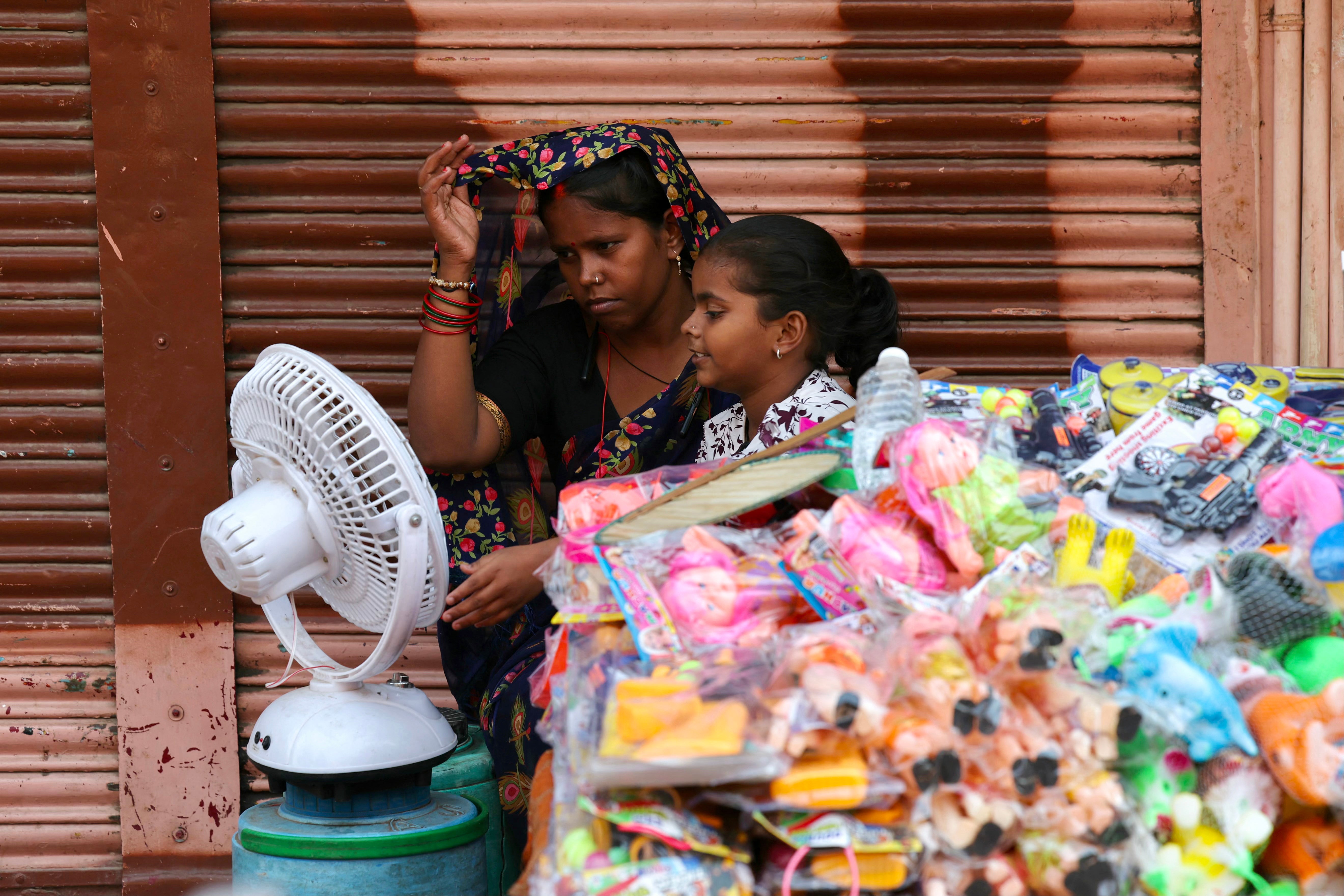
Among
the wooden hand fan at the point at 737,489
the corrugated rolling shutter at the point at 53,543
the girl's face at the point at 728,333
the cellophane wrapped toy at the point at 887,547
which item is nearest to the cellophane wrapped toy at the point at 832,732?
the cellophane wrapped toy at the point at 887,547

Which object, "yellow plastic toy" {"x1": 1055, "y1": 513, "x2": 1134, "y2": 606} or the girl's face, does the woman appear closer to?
the girl's face

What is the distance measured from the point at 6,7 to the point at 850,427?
253cm

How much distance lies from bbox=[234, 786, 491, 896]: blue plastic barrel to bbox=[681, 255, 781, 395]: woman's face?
973 mm

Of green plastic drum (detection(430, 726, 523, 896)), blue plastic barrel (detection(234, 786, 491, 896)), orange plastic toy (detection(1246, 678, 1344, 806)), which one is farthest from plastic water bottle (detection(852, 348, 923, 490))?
green plastic drum (detection(430, 726, 523, 896))

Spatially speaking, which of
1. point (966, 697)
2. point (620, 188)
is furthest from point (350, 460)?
point (966, 697)

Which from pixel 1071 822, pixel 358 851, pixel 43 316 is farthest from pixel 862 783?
pixel 43 316

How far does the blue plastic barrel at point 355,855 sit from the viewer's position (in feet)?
5.46

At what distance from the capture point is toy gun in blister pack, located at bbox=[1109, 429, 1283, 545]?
125cm

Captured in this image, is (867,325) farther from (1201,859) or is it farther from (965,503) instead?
(1201,859)

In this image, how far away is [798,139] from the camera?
8.68 ft

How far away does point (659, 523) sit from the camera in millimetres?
1260

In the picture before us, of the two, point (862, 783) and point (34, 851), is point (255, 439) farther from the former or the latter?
point (34, 851)

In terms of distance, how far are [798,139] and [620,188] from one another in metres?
0.73

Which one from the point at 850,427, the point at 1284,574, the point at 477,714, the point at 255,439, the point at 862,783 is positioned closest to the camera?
the point at 862,783
